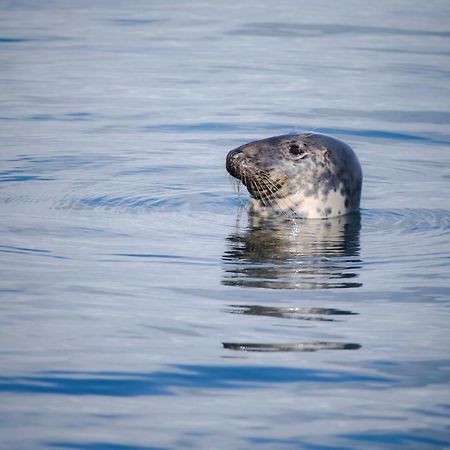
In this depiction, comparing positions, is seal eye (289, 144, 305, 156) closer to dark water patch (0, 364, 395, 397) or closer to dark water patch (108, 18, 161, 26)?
dark water patch (0, 364, 395, 397)

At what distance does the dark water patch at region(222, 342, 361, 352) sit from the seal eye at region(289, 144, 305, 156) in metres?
4.03

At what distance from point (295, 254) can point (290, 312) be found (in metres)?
1.75

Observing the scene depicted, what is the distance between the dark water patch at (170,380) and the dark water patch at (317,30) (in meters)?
17.8

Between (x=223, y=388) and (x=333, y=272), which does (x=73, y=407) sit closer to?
(x=223, y=388)

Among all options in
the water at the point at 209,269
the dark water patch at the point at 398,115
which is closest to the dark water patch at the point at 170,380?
the water at the point at 209,269

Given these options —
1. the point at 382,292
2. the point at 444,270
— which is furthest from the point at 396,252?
the point at 382,292

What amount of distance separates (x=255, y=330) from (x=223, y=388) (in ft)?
3.07

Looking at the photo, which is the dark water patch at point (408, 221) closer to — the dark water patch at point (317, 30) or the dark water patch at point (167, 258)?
the dark water patch at point (167, 258)

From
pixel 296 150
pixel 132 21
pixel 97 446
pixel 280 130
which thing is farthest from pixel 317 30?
pixel 97 446

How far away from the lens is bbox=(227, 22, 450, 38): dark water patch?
79.5 feet

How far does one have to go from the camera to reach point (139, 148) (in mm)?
14344

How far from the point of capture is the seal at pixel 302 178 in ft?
35.9

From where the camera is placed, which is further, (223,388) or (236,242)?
(236,242)

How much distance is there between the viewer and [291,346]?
7109 millimetres
